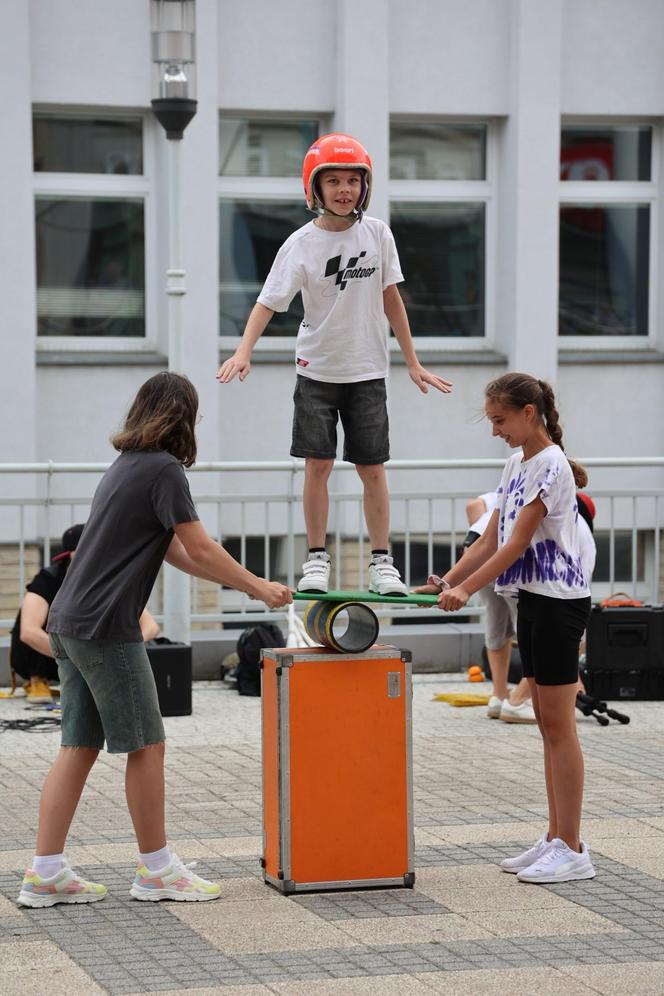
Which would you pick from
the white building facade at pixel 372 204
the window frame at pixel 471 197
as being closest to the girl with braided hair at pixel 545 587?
the white building facade at pixel 372 204

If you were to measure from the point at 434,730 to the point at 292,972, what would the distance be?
5261 mm

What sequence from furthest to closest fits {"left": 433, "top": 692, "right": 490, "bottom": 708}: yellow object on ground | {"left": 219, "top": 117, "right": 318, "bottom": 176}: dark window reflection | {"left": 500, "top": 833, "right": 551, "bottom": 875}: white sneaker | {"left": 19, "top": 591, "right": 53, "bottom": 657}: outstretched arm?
{"left": 219, "top": 117, "right": 318, "bottom": 176}: dark window reflection, {"left": 433, "top": 692, "right": 490, "bottom": 708}: yellow object on ground, {"left": 19, "top": 591, "right": 53, "bottom": 657}: outstretched arm, {"left": 500, "top": 833, "right": 551, "bottom": 875}: white sneaker

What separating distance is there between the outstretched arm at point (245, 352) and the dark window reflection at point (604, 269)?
944cm

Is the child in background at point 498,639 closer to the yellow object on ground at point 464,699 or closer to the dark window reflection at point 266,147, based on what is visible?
the yellow object on ground at point 464,699

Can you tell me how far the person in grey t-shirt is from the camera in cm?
623

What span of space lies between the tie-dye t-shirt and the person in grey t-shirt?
98 cm

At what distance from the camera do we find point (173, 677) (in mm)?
11281

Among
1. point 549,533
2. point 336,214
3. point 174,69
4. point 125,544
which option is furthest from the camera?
point 174,69

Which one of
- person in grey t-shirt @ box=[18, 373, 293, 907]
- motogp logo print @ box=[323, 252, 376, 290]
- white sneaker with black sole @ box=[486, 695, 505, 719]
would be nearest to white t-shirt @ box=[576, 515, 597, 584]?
white sneaker with black sole @ box=[486, 695, 505, 719]

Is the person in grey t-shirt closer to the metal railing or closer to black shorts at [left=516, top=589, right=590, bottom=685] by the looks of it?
black shorts at [left=516, top=589, right=590, bottom=685]

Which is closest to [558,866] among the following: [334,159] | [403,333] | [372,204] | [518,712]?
[403,333]

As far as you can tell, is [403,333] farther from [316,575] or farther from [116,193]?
[116,193]

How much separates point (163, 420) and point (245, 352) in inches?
24.6

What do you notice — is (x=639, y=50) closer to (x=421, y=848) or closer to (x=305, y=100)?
(x=305, y=100)
